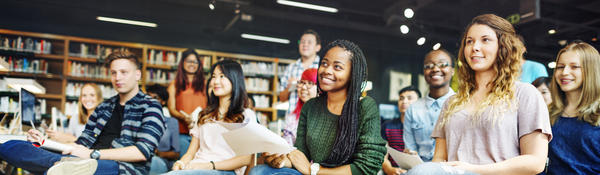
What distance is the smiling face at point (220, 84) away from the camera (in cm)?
251

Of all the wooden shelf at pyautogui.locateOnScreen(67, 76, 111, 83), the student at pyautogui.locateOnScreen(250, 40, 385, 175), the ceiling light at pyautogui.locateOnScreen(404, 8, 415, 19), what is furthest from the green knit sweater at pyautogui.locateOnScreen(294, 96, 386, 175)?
the wooden shelf at pyautogui.locateOnScreen(67, 76, 111, 83)

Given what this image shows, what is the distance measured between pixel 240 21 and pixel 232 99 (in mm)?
6683

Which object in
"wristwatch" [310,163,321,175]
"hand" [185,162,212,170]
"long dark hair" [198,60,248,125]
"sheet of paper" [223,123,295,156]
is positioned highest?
"long dark hair" [198,60,248,125]

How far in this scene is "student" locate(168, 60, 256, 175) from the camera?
2.21 m

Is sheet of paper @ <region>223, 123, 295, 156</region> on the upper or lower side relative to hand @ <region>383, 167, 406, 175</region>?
upper

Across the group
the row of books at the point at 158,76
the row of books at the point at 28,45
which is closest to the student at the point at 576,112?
the row of books at the point at 28,45

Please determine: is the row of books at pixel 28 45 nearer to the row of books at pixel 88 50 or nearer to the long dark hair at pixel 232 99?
the row of books at pixel 88 50

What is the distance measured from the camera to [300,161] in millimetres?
1727

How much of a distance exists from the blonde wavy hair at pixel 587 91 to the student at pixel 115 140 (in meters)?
2.18

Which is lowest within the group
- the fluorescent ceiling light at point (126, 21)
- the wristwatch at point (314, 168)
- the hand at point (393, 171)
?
the hand at point (393, 171)

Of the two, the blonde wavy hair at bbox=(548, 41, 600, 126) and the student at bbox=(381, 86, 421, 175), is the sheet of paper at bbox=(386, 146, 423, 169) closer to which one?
the student at bbox=(381, 86, 421, 175)

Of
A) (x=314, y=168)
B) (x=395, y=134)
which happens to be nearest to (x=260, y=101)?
(x=395, y=134)

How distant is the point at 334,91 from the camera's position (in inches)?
73.1

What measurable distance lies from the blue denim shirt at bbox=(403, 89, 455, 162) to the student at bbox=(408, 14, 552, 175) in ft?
3.20
